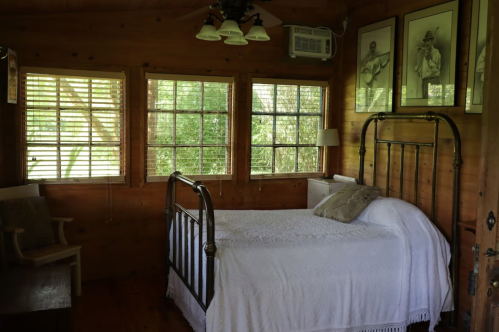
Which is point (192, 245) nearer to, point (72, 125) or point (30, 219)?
point (30, 219)

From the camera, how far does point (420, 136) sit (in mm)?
4012

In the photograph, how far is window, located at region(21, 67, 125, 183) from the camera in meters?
4.20

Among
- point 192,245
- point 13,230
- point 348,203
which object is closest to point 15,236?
point 13,230

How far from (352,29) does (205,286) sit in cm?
318

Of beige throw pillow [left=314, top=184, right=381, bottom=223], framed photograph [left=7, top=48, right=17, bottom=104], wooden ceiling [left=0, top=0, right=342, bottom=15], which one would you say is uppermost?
wooden ceiling [left=0, top=0, right=342, bottom=15]

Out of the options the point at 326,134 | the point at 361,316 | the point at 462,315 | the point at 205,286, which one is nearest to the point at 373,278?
the point at 361,316

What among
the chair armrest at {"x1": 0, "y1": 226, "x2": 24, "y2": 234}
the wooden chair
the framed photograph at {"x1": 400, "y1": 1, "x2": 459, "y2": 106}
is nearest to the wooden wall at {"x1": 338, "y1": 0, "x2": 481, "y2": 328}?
the framed photograph at {"x1": 400, "y1": 1, "x2": 459, "y2": 106}

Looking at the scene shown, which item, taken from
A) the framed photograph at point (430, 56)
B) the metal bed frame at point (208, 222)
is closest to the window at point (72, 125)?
the metal bed frame at point (208, 222)

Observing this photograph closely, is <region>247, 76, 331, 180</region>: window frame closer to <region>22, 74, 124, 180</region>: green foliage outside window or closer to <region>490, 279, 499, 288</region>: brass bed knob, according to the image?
<region>22, 74, 124, 180</region>: green foliage outside window

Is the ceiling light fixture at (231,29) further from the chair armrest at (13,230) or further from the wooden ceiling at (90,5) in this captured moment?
the chair armrest at (13,230)

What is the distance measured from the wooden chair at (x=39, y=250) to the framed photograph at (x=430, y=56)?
305cm

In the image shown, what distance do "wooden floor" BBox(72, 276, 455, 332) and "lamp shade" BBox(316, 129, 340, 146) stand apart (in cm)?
197

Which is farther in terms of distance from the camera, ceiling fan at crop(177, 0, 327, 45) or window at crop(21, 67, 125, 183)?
window at crop(21, 67, 125, 183)

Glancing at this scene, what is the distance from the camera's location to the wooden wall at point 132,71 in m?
4.16
